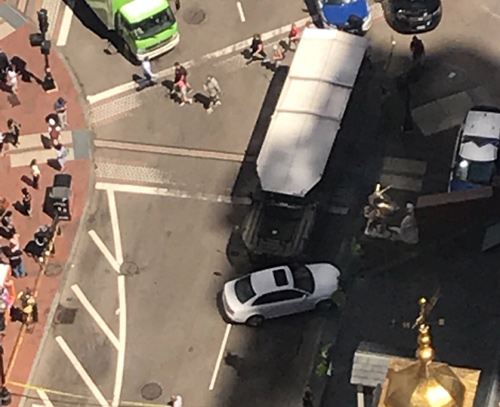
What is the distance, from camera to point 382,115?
190 ft

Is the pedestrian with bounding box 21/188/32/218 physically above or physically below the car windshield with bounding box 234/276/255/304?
above

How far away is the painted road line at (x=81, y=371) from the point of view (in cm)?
5031

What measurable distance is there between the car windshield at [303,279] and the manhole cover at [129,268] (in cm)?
656

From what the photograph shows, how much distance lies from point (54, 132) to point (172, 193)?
5.88 metres

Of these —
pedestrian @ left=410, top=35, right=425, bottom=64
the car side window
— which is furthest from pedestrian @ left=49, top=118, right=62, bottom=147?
pedestrian @ left=410, top=35, right=425, bottom=64

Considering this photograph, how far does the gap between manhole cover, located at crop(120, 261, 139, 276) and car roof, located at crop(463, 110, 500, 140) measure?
14314mm

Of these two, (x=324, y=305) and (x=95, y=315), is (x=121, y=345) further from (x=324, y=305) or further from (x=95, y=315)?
(x=324, y=305)

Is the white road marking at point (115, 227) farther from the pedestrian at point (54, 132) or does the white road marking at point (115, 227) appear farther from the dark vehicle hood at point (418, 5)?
the dark vehicle hood at point (418, 5)

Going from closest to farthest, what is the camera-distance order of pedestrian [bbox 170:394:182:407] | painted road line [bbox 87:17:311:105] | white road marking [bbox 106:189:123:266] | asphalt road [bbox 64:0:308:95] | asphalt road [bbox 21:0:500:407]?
pedestrian [bbox 170:394:182:407] < asphalt road [bbox 21:0:500:407] < white road marking [bbox 106:189:123:266] < painted road line [bbox 87:17:311:105] < asphalt road [bbox 64:0:308:95]

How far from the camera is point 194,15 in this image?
62594 mm

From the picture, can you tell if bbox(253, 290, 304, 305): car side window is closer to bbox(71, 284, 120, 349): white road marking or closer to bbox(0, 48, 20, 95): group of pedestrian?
bbox(71, 284, 120, 349): white road marking

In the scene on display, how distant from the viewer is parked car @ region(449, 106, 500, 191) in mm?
53188

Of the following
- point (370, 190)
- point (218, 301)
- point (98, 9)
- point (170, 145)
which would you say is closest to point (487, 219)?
point (370, 190)

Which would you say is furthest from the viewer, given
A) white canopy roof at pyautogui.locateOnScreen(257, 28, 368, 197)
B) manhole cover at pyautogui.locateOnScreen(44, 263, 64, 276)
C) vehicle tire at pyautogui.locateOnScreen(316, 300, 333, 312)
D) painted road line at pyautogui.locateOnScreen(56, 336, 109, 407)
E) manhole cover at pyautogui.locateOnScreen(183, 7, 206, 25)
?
manhole cover at pyautogui.locateOnScreen(183, 7, 206, 25)
